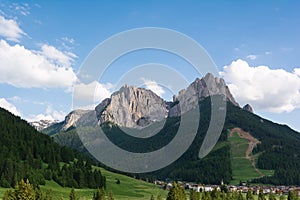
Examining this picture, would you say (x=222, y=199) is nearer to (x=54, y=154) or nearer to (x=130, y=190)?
(x=130, y=190)

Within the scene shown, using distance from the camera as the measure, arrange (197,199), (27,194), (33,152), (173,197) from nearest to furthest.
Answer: (27,194), (173,197), (197,199), (33,152)

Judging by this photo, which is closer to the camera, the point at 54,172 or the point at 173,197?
the point at 173,197

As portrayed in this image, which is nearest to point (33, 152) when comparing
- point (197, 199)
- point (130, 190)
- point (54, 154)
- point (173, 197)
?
point (54, 154)

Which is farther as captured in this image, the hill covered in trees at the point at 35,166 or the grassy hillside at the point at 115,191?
the hill covered in trees at the point at 35,166

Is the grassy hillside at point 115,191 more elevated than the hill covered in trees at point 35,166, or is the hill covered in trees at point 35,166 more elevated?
the hill covered in trees at point 35,166

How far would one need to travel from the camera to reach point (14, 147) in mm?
181750

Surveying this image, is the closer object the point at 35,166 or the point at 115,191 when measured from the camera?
the point at 115,191

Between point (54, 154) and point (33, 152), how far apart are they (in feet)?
34.0

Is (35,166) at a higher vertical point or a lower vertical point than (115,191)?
higher

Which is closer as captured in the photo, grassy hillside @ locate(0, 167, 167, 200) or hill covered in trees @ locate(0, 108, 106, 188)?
grassy hillside @ locate(0, 167, 167, 200)

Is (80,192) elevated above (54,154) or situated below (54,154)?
below

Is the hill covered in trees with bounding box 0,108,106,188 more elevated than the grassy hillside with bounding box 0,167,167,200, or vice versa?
the hill covered in trees with bounding box 0,108,106,188

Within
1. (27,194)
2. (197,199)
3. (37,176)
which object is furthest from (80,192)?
(27,194)

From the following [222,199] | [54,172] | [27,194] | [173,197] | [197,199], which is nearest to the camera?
[27,194]
